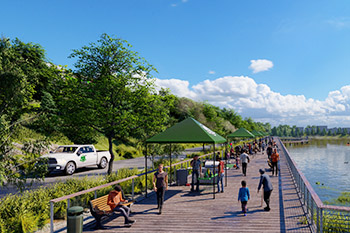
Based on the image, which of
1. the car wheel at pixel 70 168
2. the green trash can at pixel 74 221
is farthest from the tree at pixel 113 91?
the green trash can at pixel 74 221

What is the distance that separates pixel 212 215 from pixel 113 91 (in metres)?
11.5

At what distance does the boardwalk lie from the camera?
827cm

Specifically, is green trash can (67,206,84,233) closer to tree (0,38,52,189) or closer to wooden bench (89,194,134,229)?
wooden bench (89,194,134,229)

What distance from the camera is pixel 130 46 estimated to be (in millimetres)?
18719

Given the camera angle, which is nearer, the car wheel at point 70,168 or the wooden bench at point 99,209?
the wooden bench at point 99,209

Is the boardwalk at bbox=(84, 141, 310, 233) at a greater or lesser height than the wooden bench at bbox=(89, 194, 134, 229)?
lesser

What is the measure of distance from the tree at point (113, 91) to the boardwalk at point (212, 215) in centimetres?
664

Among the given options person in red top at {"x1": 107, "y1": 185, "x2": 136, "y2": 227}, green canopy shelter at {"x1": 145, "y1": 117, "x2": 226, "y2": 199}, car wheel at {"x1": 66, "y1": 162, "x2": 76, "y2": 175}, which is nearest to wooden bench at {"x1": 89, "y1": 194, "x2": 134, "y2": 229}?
person in red top at {"x1": 107, "y1": 185, "x2": 136, "y2": 227}

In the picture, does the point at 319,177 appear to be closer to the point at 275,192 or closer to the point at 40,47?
the point at 275,192

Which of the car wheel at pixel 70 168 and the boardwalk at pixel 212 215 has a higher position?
the car wheel at pixel 70 168

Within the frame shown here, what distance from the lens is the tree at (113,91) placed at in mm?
17797

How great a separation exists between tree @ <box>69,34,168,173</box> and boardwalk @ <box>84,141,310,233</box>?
664 centimetres

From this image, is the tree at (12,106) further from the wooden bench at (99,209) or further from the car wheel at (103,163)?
the car wheel at (103,163)

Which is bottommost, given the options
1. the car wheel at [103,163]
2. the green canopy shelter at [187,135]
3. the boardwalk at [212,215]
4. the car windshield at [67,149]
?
the boardwalk at [212,215]
